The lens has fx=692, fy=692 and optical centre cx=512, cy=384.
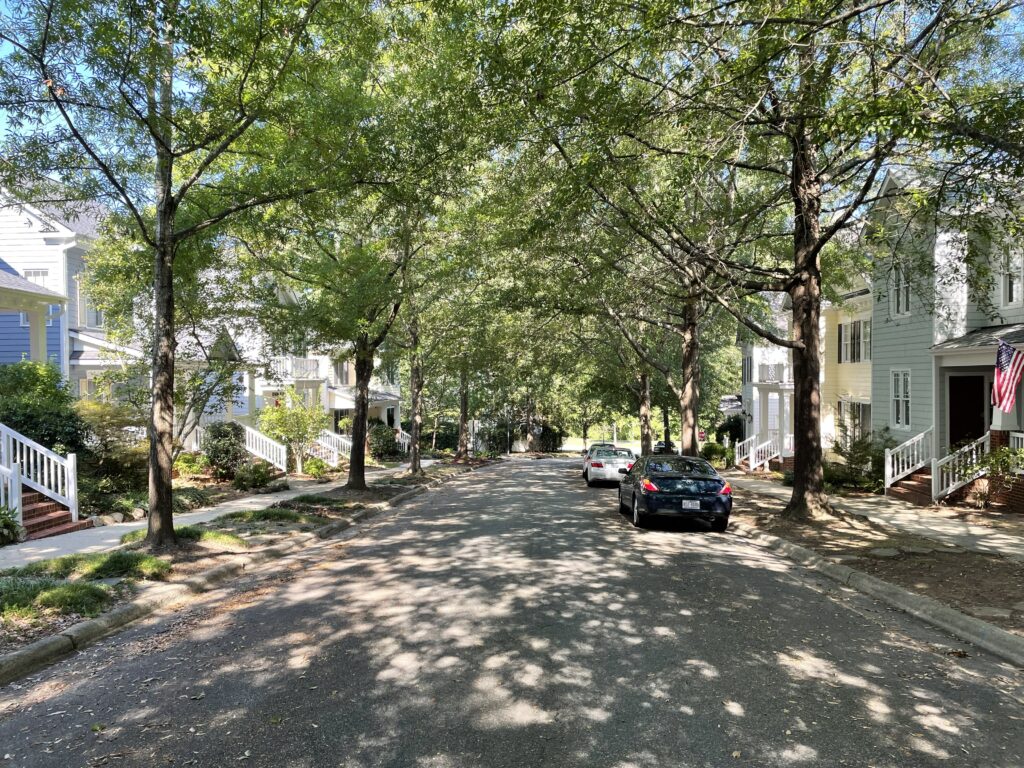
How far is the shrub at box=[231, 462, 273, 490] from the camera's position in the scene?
717 inches

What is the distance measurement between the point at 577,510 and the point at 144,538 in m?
8.95

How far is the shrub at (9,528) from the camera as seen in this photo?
10242 mm

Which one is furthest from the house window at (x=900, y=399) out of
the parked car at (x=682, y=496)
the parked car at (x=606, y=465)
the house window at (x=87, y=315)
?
the house window at (x=87, y=315)

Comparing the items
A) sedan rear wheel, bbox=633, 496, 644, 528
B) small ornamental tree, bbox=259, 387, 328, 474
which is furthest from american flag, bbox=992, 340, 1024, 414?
small ornamental tree, bbox=259, 387, 328, 474

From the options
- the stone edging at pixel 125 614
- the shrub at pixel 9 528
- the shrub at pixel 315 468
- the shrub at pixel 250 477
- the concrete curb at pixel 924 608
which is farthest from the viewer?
the shrub at pixel 315 468

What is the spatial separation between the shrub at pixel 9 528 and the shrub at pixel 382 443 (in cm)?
2332

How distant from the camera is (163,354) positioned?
9.71 m

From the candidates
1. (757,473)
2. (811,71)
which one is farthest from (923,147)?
(757,473)

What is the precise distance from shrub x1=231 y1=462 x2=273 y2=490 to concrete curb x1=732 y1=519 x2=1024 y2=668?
43.8 ft

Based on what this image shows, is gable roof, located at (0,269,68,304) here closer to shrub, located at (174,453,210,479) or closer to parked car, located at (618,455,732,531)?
shrub, located at (174,453,210,479)

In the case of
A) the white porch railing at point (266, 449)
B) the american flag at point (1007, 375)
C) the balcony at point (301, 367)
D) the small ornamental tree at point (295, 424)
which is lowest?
the white porch railing at point (266, 449)

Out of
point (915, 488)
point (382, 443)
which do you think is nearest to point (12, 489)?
point (915, 488)

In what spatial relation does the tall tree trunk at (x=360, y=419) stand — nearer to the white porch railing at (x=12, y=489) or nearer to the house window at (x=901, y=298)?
the white porch railing at (x=12, y=489)

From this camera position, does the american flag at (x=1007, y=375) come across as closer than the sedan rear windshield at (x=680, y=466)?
Yes
